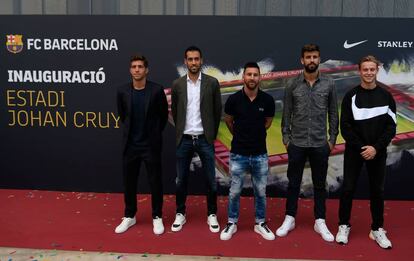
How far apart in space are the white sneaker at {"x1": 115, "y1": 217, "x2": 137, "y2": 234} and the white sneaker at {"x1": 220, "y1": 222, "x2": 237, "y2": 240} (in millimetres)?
935

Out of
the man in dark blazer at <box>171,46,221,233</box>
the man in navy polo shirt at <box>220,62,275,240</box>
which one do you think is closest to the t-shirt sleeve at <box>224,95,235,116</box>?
the man in navy polo shirt at <box>220,62,275,240</box>

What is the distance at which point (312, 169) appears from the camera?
411 centimetres

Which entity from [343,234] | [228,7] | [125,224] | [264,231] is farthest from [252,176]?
[228,7]

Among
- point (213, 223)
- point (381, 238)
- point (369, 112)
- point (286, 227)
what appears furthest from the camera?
point (213, 223)

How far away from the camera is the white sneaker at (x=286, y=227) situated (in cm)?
411

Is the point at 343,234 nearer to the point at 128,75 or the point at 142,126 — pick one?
the point at 142,126

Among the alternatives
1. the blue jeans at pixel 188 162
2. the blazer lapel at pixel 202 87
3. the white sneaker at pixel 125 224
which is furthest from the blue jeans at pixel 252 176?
the white sneaker at pixel 125 224

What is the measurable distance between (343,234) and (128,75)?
308 centimetres

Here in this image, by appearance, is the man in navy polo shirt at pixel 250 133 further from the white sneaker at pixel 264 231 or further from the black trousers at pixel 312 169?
the black trousers at pixel 312 169

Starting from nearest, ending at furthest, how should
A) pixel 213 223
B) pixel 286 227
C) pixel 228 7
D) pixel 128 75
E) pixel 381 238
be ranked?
pixel 381 238 < pixel 286 227 < pixel 213 223 < pixel 128 75 < pixel 228 7

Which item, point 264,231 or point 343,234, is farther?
point 264,231

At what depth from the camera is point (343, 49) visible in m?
5.09

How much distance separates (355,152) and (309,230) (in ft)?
3.06

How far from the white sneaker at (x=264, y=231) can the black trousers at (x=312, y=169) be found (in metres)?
0.29
